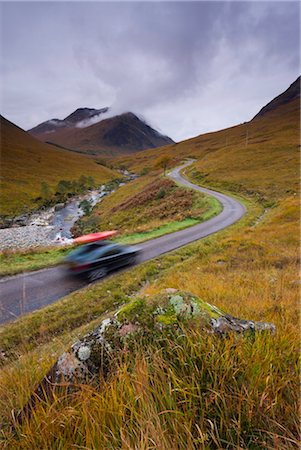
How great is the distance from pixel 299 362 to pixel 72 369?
7.43 feet

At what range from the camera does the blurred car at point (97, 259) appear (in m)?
11.4

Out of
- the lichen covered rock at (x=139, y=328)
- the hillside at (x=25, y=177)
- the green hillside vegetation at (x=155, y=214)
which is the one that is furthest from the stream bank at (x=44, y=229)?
the lichen covered rock at (x=139, y=328)

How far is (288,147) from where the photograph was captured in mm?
72750

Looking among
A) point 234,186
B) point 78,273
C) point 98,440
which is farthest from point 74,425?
point 234,186

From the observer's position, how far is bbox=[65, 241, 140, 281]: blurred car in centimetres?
1136

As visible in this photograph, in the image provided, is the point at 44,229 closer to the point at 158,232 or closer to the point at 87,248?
the point at 158,232

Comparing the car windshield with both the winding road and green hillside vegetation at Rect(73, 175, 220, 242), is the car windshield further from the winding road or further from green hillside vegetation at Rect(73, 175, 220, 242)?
green hillside vegetation at Rect(73, 175, 220, 242)

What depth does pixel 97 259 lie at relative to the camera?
11.8 metres

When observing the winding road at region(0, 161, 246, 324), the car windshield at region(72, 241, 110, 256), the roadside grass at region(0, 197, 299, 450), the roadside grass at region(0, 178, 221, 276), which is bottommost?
the winding road at region(0, 161, 246, 324)

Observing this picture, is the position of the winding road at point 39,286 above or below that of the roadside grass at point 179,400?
Answer: below

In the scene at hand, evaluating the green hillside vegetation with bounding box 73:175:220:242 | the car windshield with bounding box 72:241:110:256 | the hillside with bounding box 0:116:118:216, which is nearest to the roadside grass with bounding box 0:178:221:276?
the green hillside vegetation with bounding box 73:175:220:242

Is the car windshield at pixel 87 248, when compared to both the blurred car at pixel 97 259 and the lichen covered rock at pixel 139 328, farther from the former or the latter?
the lichen covered rock at pixel 139 328

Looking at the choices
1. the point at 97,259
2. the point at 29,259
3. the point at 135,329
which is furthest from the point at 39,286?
the point at 135,329

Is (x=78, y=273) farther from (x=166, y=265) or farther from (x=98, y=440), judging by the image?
(x=98, y=440)
